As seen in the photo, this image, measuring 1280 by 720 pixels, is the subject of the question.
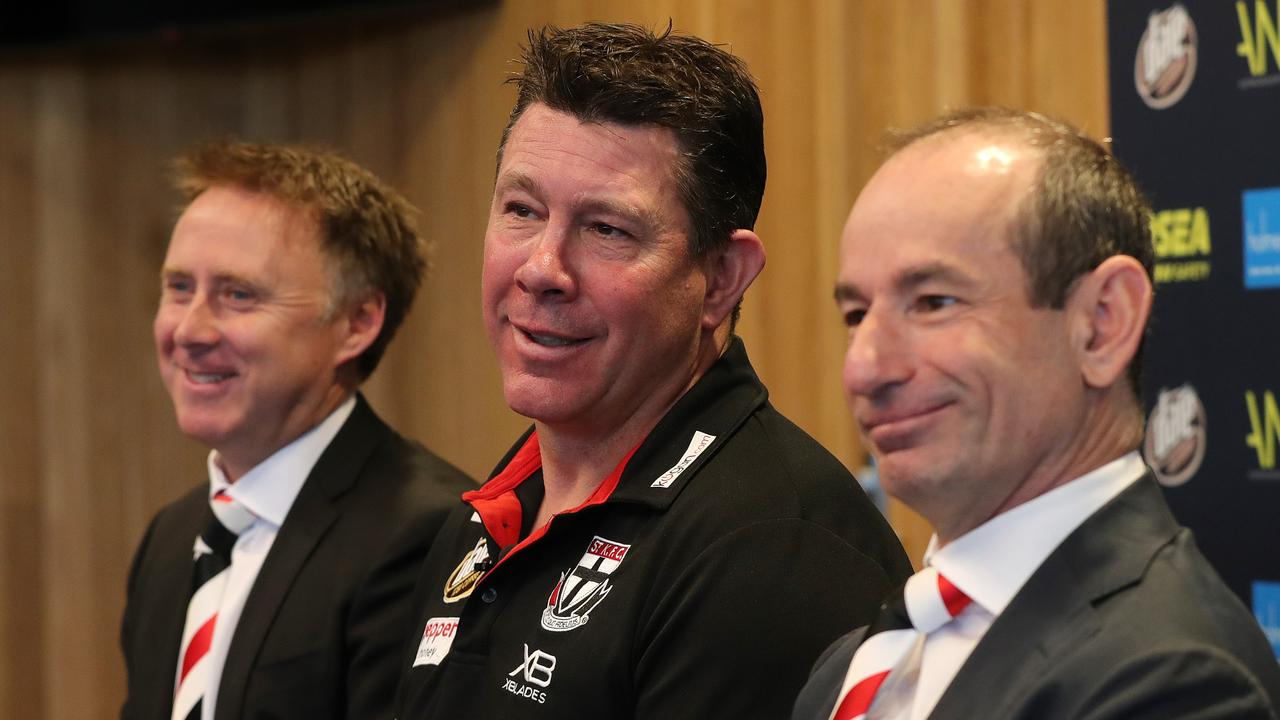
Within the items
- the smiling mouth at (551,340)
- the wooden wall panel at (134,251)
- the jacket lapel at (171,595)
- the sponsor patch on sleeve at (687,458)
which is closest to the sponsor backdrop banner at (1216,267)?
the sponsor patch on sleeve at (687,458)

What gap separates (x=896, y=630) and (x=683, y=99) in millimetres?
724

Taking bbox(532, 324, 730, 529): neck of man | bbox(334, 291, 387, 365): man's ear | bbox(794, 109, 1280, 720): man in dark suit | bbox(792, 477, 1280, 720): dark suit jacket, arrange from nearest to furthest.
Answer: bbox(792, 477, 1280, 720): dark suit jacket
bbox(794, 109, 1280, 720): man in dark suit
bbox(532, 324, 730, 529): neck of man
bbox(334, 291, 387, 365): man's ear

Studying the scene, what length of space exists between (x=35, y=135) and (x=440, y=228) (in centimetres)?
151

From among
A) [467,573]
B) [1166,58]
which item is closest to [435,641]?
[467,573]

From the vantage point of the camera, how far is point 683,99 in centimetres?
174

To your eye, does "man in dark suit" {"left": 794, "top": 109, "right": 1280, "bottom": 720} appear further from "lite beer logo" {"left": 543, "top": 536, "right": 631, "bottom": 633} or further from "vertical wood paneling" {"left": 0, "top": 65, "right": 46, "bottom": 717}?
"vertical wood paneling" {"left": 0, "top": 65, "right": 46, "bottom": 717}

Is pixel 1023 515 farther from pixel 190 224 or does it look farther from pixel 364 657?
pixel 190 224

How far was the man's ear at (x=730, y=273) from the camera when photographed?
5.95 ft

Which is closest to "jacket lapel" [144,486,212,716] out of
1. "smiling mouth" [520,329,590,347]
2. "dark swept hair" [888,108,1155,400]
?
"smiling mouth" [520,329,590,347]

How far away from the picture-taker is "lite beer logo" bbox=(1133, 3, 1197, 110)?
7.69ft

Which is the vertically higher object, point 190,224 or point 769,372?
point 190,224

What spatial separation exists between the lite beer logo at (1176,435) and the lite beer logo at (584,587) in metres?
1.13

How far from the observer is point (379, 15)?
437cm

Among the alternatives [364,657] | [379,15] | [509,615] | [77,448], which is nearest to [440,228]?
[379,15]
